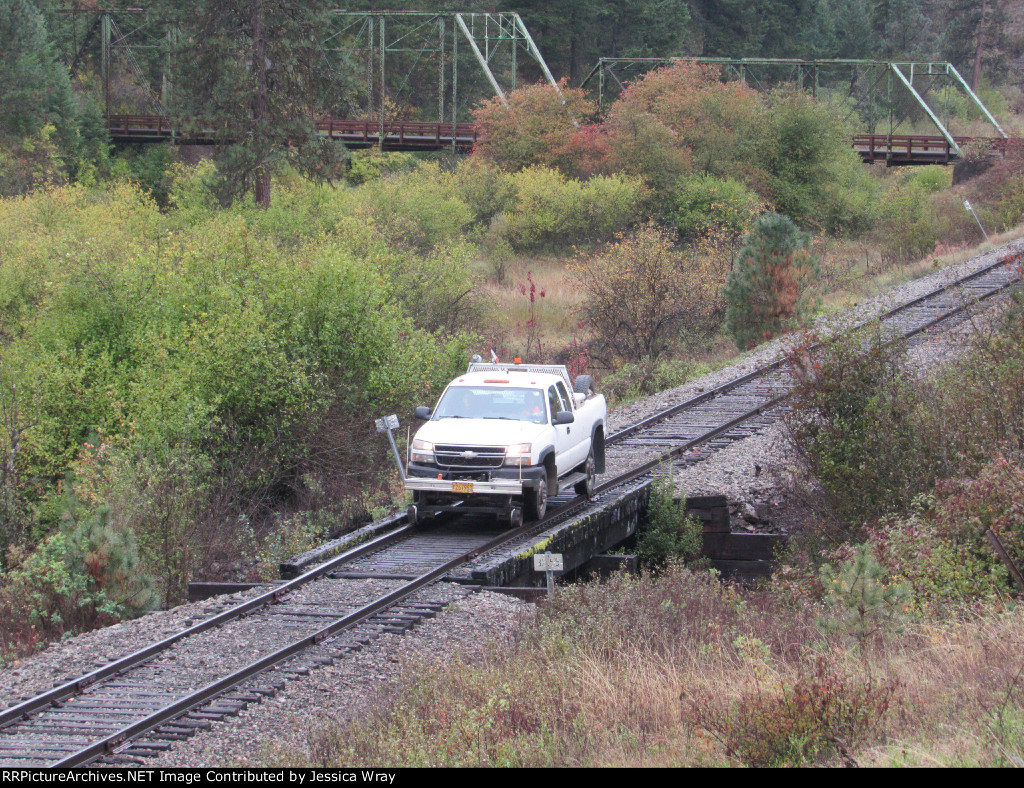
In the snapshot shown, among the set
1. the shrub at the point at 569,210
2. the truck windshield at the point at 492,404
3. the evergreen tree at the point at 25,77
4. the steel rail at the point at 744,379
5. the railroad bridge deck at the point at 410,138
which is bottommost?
the steel rail at the point at 744,379

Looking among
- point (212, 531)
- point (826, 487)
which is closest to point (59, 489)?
point (212, 531)

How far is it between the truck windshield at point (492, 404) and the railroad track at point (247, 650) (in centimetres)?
150

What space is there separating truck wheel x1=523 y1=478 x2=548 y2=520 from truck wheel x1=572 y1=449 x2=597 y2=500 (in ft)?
5.87

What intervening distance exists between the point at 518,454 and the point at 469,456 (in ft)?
2.07

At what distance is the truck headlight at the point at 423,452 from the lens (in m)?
13.8

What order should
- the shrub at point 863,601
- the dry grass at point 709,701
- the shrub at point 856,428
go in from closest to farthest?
1. the dry grass at point 709,701
2. the shrub at point 863,601
3. the shrub at point 856,428

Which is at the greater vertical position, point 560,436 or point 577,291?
point 560,436

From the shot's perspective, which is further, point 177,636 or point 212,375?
point 212,375

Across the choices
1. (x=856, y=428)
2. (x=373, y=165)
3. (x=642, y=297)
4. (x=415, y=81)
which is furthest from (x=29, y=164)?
(x=856, y=428)

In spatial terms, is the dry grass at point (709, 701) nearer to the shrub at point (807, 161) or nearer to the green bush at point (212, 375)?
the green bush at point (212, 375)

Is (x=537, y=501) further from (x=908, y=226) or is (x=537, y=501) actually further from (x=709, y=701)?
(x=908, y=226)

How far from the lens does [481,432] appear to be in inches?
544

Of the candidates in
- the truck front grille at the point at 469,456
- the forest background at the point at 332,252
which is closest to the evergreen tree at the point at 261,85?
the forest background at the point at 332,252

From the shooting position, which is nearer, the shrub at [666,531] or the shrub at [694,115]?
the shrub at [666,531]
